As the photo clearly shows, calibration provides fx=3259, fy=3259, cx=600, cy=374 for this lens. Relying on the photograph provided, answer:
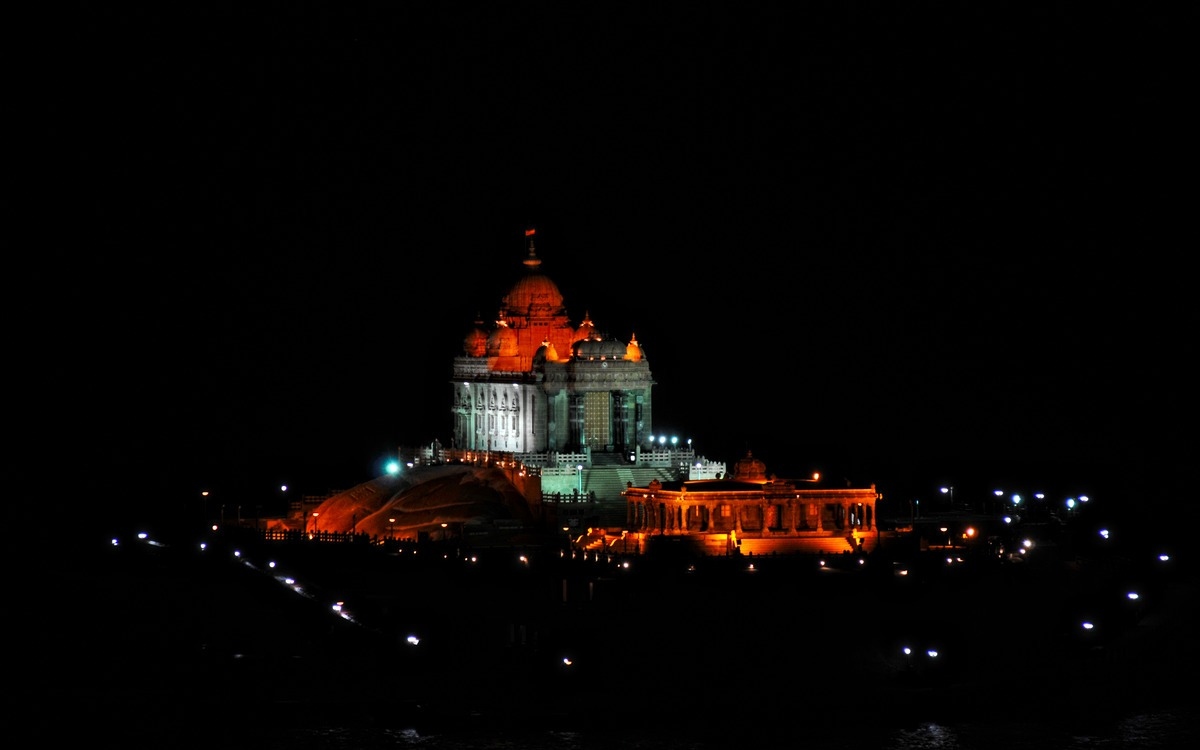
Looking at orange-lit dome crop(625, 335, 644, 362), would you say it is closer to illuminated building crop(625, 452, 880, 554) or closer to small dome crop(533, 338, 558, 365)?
small dome crop(533, 338, 558, 365)

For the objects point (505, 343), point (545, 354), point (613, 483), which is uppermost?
point (505, 343)

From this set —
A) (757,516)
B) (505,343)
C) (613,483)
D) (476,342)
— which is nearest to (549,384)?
(505,343)

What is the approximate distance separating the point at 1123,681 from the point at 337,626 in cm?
2585

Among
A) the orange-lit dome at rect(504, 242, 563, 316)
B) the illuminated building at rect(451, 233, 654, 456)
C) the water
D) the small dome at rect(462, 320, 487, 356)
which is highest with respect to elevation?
the orange-lit dome at rect(504, 242, 563, 316)

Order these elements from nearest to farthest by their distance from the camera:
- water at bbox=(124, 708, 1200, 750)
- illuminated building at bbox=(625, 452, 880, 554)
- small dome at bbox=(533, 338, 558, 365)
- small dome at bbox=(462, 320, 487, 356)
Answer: water at bbox=(124, 708, 1200, 750), illuminated building at bbox=(625, 452, 880, 554), small dome at bbox=(533, 338, 558, 365), small dome at bbox=(462, 320, 487, 356)

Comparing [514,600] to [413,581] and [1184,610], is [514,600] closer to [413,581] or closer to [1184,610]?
[413,581]

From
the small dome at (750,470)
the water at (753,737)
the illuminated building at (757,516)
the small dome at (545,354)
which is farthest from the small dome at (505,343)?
the water at (753,737)

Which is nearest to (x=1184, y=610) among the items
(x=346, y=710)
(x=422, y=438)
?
(x=346, y=710)

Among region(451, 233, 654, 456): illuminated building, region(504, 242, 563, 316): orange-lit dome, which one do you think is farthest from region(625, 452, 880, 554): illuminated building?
region(504, 242, 563, 316): orange-lit dome

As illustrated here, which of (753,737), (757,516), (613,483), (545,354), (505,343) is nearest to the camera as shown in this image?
(753,737)

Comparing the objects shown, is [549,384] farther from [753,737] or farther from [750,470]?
[753,737]

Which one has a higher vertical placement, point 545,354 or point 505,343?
point 505,343

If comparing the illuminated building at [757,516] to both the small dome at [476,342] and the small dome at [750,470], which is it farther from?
the small dome at [476,342]

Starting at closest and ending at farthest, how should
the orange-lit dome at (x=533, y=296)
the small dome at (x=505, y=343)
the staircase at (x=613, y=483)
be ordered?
the staircase at (x=613, y=483) → the small dome at (x=505, y=343) → the orange-lit dome at (x=533, y=296)
